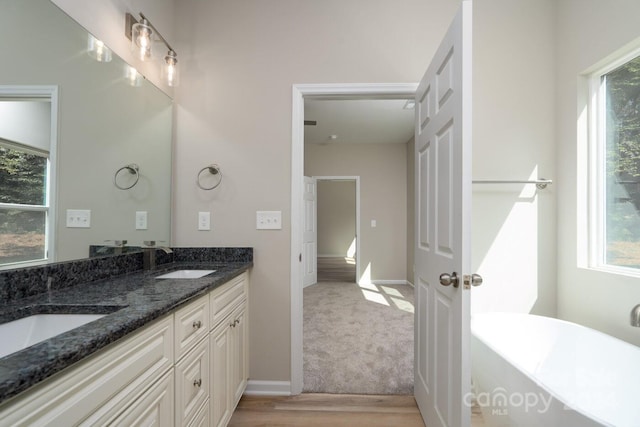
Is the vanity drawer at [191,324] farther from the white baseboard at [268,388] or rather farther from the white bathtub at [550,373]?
the white bathtub at [550,373]

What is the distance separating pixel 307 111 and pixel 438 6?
2.24 meters

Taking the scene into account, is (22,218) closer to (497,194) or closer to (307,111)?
(497,194)

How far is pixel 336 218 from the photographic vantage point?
33.4 feet

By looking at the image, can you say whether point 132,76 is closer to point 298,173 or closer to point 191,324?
point 298,173

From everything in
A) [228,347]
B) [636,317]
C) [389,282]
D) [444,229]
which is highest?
[444,229]

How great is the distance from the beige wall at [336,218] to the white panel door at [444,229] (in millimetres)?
8134

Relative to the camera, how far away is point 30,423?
1.77ft

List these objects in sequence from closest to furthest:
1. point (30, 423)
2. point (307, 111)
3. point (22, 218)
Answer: point (30, 423) → point (22, 218) → point (307, 111)

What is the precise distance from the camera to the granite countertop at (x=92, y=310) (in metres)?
0.54

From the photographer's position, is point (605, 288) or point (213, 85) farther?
point (213, 85)

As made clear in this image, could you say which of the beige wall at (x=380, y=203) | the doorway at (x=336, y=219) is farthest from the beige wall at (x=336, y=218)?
the beige wall at (x=380, y=203)

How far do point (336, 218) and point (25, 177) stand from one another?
9.29 m

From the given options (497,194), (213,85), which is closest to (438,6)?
(497,194)

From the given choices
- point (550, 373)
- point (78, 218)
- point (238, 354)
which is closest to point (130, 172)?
point (78, 218)
